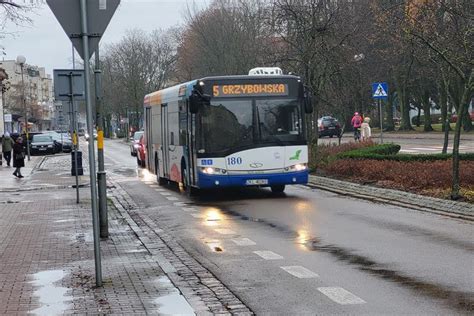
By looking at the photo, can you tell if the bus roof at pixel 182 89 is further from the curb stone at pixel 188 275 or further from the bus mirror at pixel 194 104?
the curb stone at pixel 188 275

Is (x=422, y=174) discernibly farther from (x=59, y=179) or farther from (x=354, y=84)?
(x=59, y=179)

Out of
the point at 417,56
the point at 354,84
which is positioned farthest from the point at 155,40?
the point at 417,56

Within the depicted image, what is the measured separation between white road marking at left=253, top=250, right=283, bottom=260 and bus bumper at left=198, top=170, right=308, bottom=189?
7193mm

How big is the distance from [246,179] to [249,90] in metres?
2.13

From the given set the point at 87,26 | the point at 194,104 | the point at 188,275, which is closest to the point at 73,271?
the point at 188,275

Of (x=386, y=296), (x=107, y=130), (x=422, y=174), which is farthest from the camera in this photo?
(x=107, y=130)

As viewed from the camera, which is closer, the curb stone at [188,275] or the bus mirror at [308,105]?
the curb stone at [188,275]

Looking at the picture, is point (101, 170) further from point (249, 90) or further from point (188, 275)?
point (249, 90)

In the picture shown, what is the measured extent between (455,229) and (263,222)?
3.58 meters

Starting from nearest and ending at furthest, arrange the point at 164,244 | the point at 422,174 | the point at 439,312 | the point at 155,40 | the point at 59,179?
the point at 439,312
the point at 164,244
the point at 422,174
the point at 59,179
the point at 155,40

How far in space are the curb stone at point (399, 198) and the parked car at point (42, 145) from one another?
39.5m

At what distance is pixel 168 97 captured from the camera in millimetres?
22000

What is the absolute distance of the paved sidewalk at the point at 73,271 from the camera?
754cm

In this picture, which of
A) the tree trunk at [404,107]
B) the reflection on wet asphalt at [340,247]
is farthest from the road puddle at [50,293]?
the tree trunk at [404,107]
